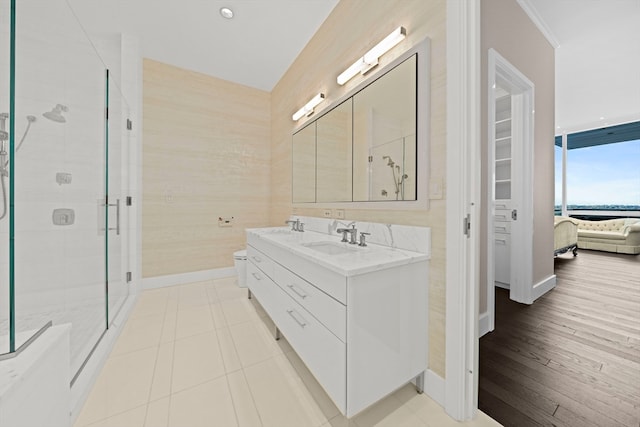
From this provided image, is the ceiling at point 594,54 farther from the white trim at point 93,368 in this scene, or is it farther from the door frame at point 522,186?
the white trim at point 93,368

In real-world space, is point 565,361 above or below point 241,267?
below

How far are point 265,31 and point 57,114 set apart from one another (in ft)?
6.06

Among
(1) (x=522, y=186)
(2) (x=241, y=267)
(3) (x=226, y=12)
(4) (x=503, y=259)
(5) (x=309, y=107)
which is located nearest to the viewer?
(3) (x=226, y=12)

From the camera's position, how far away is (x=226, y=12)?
217cm

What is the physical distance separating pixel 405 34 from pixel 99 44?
9.60 ft

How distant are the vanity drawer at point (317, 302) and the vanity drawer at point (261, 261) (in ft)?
0.75

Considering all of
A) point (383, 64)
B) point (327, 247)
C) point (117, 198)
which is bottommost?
point (327, 247)

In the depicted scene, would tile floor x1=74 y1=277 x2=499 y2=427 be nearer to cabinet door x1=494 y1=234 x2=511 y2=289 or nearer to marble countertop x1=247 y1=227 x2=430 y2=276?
marble countertop x1=247 y1=227 x2=430 y2=276

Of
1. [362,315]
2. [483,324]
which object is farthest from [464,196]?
[483,324]

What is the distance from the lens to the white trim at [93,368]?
119 cm

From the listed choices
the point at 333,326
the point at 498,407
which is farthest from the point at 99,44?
the point at 498,407

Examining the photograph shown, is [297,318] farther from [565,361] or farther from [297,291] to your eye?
[565,361]

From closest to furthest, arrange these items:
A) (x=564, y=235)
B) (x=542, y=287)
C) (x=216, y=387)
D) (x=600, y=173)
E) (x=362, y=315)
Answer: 1. (x=362, y=315)
2. (x=216, y=387)
3. (x=542, y=287)
4. (x=564, y=235)
5. (x=600, y=173)

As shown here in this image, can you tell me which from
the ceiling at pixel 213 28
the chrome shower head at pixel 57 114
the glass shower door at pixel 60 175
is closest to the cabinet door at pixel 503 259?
the ceiling at pixel 213 28
